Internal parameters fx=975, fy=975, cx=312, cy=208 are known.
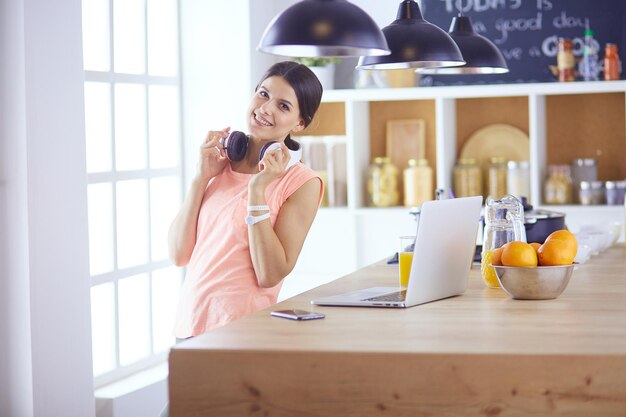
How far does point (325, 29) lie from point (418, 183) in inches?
101

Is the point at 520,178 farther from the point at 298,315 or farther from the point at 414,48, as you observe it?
the point at 298,315

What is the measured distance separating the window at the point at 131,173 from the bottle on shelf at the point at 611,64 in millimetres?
1993

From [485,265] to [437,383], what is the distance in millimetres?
917

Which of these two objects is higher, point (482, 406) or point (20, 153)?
point (20, 153)

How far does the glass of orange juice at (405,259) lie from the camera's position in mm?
2682

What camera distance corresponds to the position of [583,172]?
182 inches

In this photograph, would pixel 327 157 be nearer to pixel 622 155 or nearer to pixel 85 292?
pixel 622 155

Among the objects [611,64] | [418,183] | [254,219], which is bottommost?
[254,219]

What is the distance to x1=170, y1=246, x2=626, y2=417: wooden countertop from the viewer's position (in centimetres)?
179

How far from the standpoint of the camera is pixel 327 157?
491 centimetres

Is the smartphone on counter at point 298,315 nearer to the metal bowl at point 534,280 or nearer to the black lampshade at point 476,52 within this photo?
the metal bowl at point 534,280

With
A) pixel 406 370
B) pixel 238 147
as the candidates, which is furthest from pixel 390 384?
pixel 238 147

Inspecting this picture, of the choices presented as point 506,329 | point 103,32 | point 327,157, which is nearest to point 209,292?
point 506,329

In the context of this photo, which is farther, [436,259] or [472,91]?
[472,91]
